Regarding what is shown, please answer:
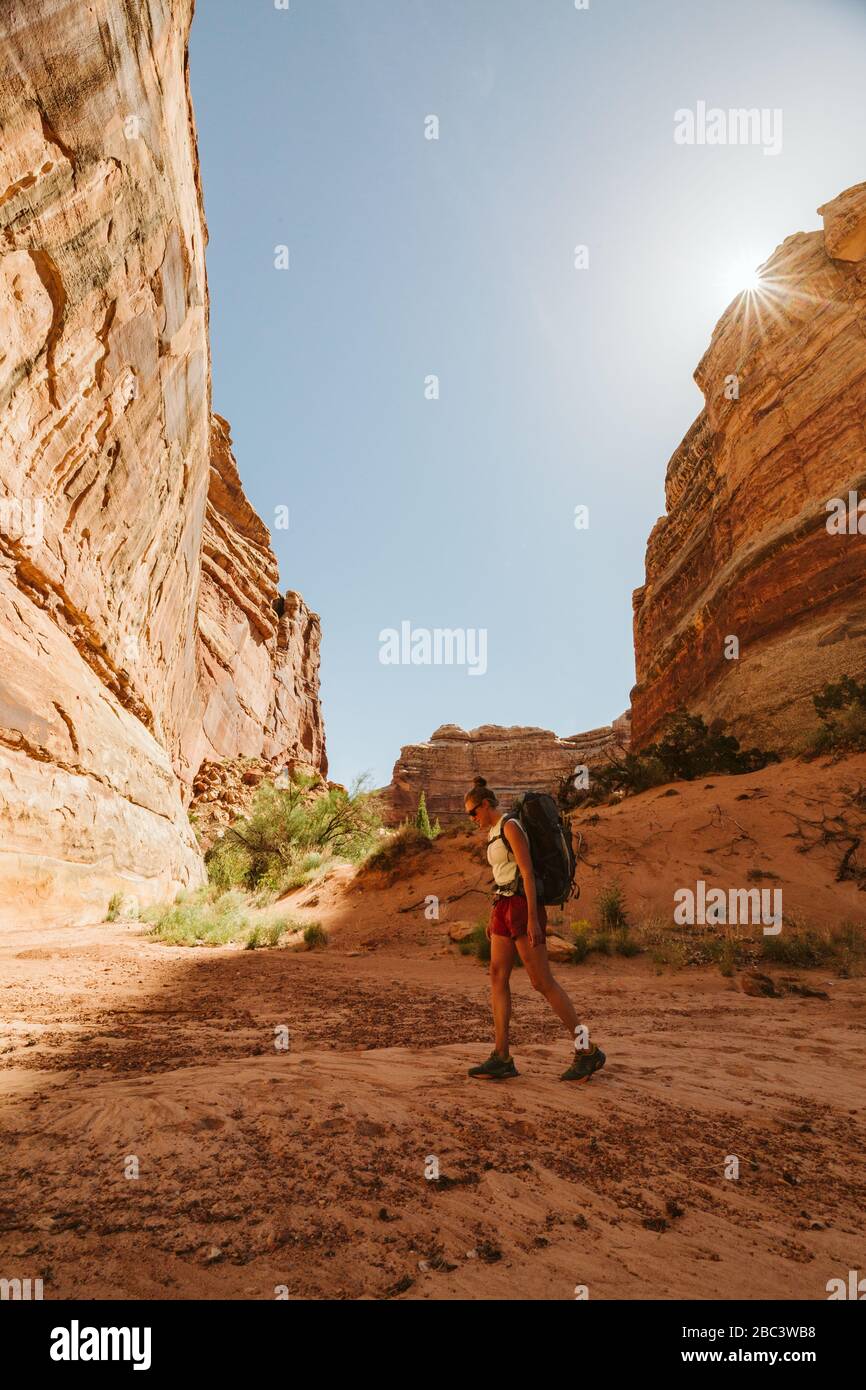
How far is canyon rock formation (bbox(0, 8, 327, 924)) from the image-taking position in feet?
30.5

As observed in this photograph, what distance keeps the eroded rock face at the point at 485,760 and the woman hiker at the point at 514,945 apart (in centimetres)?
5453

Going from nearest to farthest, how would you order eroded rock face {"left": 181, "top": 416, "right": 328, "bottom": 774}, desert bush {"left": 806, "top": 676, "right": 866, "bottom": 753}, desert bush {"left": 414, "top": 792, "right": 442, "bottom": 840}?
1. desert bush {"left": 806, "top": 676, "right": 866, "bottom": 753}
2. desert bush {"left": 414, "top": 792, "right": 442, "bottom": 840}
3. eroded rock face {"left": 181, "top": 416, "right": 328, "bottom": 774}

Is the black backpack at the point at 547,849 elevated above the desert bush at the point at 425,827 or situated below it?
above

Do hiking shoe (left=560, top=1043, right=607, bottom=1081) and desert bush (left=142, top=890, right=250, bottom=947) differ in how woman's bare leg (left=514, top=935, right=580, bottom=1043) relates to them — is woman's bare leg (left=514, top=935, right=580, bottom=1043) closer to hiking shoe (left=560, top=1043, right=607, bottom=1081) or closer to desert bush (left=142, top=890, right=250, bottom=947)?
hiking shoe (left=560, top=1043, right=607, bottom=1081)

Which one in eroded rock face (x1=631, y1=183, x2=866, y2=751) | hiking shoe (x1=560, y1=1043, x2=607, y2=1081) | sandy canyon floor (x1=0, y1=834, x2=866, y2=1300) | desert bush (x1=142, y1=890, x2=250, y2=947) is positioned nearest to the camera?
sandy canyon floor (x1=0, y1=834, x2=866, y2=1300)

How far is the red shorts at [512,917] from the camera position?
11.9 ft

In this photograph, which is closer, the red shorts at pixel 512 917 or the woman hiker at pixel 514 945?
the woman hiker at pixel 514 945

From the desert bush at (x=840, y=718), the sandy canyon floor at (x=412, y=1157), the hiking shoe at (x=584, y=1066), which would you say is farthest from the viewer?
the desert bush at (x=840, y=718)

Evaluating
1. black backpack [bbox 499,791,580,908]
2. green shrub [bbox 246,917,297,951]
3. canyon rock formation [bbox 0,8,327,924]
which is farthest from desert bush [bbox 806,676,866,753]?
canyon rock formation [bbox 0,8,327,924]

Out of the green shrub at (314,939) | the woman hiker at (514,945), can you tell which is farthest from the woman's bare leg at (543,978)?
the green shrub at (314,939)

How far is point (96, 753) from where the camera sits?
481 inches

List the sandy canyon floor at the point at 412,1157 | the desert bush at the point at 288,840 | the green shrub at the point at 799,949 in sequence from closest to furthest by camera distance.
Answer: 1. the sandy canyon floor at the point at 412,1157
2. the green shrub at the point at 799,949
3. the desert bush at the point at 288,840

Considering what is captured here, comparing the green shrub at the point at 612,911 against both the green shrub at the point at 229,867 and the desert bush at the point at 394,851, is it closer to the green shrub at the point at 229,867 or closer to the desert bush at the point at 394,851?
the desert bush at the point at 394,851

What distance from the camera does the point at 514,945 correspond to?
3.69 metres
